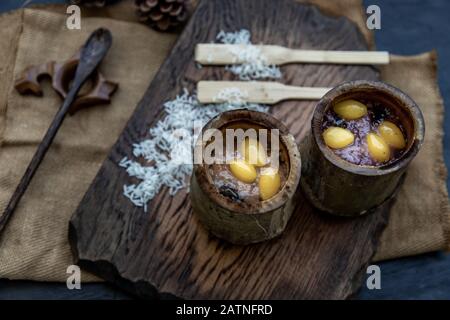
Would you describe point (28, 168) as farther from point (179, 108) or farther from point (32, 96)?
point (179, 108)

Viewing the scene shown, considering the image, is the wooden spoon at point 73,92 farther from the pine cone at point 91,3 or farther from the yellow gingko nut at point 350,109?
the yellow gingko nut at point 350,109

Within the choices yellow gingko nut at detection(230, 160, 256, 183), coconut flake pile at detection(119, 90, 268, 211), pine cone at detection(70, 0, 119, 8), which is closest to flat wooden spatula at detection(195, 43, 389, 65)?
coconut flake pile at detection(119, 90, 268, 211)

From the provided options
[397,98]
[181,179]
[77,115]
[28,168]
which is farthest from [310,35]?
[28,168]

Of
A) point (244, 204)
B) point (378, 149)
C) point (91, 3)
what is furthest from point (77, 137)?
point (378, 149)

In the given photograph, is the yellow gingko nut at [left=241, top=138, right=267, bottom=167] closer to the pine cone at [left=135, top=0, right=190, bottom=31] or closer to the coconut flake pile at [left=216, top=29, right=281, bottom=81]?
the coconut flake pile at [left=216, top=29, right=281, bottom=81]

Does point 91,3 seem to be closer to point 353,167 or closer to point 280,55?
point 280,55

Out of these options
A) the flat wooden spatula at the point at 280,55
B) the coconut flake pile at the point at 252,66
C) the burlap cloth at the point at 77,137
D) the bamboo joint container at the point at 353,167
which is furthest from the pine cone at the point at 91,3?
the bamboo joint container at the point at 353,167
